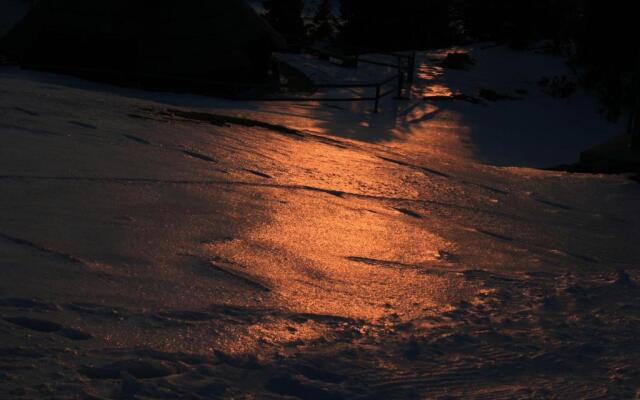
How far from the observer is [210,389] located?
324 cm

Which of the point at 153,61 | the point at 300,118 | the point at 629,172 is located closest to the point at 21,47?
the point at 153,61

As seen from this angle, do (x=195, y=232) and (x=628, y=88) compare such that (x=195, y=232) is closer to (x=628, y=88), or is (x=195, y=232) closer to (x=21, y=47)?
(x=21, y=47)

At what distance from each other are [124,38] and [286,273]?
15995 millimetres

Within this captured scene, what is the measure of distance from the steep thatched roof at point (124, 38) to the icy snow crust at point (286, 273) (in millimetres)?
9553

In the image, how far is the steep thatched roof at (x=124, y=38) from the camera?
64.4ft

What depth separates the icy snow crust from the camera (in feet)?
11.4

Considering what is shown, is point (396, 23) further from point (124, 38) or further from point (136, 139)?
point (136, 139)

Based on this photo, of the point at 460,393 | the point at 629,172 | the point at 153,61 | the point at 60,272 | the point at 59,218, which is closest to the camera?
the point at 460,393

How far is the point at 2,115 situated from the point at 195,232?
169 inches

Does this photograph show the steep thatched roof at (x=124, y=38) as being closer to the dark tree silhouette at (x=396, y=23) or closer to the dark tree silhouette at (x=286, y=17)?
the dark tree silhouette at (x=286, y=17)

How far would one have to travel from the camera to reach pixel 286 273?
192 inches

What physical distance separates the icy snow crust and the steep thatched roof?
955cm

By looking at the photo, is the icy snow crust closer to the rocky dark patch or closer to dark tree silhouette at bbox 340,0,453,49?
the rocky dark patch

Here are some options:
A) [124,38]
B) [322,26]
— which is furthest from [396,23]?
[124,38]
